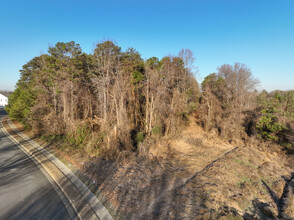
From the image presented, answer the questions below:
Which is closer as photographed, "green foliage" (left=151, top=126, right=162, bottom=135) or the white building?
"green foliage" (left=151, top=126, right=162, bottom=135)

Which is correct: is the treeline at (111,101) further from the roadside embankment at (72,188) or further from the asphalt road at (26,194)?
the asphalt road at (26,194)

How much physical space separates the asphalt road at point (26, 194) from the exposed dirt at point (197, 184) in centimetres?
193

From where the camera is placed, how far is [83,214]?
5535mm

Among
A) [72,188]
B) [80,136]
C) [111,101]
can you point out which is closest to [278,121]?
[111,101]

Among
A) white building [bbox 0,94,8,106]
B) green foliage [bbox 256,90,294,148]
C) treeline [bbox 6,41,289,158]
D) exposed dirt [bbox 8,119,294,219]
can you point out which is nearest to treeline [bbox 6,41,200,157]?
treeline [bbox 6,41,289,158]

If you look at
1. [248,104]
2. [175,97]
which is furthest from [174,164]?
[248,104]

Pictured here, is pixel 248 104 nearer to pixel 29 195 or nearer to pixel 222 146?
pixel 222 146

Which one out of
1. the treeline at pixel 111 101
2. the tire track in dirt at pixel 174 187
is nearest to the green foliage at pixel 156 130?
the treeline at pixel 111 101

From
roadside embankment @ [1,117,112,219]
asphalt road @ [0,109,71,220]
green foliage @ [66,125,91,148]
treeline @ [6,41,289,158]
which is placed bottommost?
asphalt road @ [0,109,71,220]

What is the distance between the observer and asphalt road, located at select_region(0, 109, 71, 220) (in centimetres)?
568

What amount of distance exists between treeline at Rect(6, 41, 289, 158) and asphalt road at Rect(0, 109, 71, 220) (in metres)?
3.74

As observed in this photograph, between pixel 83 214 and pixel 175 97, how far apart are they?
44.8ft

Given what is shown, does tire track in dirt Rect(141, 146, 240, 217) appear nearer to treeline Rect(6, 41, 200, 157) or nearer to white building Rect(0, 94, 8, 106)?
treeline Rect(6, 41, 200, 157)

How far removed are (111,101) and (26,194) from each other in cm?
866
